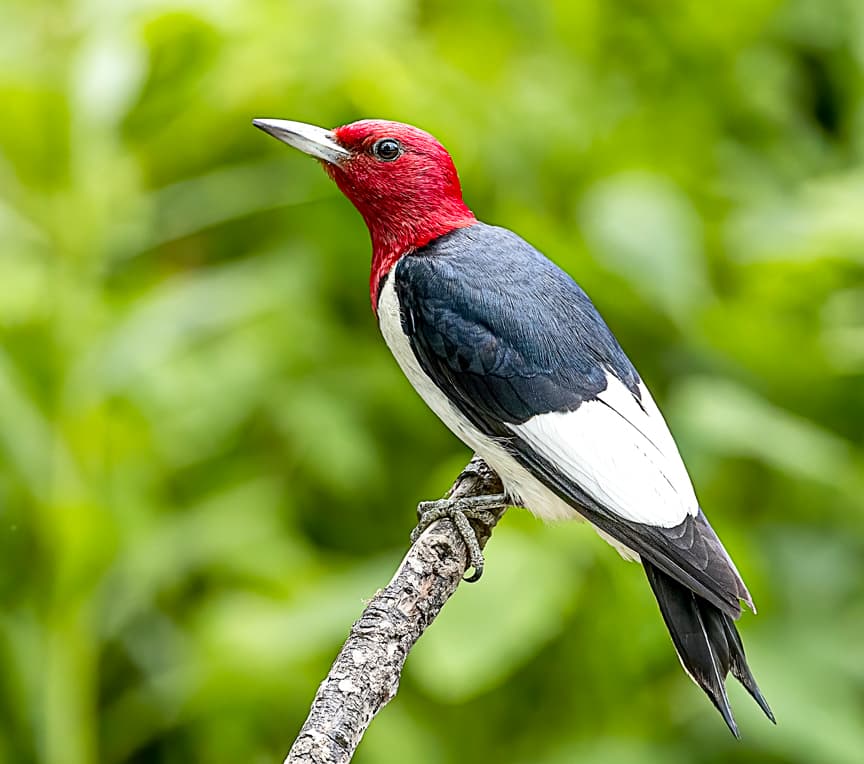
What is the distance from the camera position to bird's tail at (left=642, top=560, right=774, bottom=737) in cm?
183

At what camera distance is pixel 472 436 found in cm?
202

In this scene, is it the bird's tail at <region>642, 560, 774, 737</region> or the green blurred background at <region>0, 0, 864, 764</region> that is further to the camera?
the green blurred background at <region>0, 0, 864, 764</region>

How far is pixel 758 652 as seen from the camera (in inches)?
104

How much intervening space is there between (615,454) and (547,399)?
0.41 ft

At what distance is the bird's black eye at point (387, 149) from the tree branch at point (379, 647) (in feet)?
1.93

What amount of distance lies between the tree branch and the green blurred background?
1.83 feet

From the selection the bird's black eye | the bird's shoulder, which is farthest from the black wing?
the bird's black eye

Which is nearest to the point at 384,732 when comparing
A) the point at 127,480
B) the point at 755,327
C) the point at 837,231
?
the point at 127,480

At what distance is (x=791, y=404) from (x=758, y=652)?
0.69m

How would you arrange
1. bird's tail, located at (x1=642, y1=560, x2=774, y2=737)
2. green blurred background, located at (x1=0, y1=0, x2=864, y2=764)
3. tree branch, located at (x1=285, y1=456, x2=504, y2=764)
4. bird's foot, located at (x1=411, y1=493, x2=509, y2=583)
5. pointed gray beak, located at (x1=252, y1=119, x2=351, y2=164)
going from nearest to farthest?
tree branch, located at (x1=285, y1=456, x2=504, y2=764)
bird's tail, located at (x1=642, y1=560, x2=774, y2=737)
bird's foot, located at (x1=411, y1=493, x2=509, y2=583)
pointed gray beak, located at (x1=252, y1=119, x2=351, y2=164)
green blurred background, located at (x1=0, y1=0, x2=864, y2=764)

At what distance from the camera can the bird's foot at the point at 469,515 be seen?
6.39 ft

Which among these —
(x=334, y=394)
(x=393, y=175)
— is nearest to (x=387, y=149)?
(x=393, y=175)

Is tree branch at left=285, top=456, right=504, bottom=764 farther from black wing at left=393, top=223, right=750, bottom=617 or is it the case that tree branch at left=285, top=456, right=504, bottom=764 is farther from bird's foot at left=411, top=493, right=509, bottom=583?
black wing at left=393, top=223, right=750, bottom=617

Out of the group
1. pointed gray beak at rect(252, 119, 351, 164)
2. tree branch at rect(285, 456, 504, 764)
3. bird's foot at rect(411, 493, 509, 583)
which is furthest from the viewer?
pointed gray beak at rect(252, 119, 351, 164)
